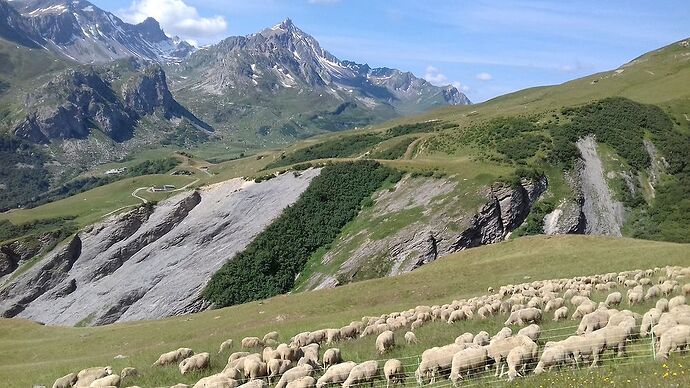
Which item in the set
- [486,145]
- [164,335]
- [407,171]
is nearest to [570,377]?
[164,335]

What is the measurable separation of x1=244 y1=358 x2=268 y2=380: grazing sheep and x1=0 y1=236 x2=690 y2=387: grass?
13242mm

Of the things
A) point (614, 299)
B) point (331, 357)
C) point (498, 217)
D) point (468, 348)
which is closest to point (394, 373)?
point (468, 348)

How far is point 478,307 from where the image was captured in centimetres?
3719

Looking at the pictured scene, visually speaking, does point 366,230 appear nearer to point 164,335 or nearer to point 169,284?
point 169,284

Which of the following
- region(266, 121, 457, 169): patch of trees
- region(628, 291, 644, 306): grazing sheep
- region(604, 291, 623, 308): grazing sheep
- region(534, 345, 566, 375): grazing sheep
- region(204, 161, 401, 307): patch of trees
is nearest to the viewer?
region(534, 345, 566, 375): grazing sheep

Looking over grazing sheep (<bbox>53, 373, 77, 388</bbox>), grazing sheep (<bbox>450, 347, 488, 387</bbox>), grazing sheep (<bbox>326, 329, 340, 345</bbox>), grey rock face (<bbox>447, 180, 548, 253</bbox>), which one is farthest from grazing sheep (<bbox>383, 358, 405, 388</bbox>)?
grey rock face (<bbox>447, 180, 548, 253</bbox>)

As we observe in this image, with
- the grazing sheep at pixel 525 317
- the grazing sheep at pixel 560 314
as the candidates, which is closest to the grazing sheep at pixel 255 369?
the grazing sheep at pixel 525 317

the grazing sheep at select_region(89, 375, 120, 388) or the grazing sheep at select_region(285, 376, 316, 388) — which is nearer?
the grazing sheep at select_region(285, 376, 316, 388)

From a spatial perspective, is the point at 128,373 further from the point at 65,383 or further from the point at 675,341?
the point at 675,341

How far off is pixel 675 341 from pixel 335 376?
485 inches

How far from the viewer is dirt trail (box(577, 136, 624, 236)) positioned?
78188mm

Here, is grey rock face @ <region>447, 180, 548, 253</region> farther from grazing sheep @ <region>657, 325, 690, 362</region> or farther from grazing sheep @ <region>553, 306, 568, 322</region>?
grazing sheep @ <region>657, 325, 690, 362</region>

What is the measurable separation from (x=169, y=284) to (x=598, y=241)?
60.4m

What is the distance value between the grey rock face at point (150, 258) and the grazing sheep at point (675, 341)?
68326 mm
